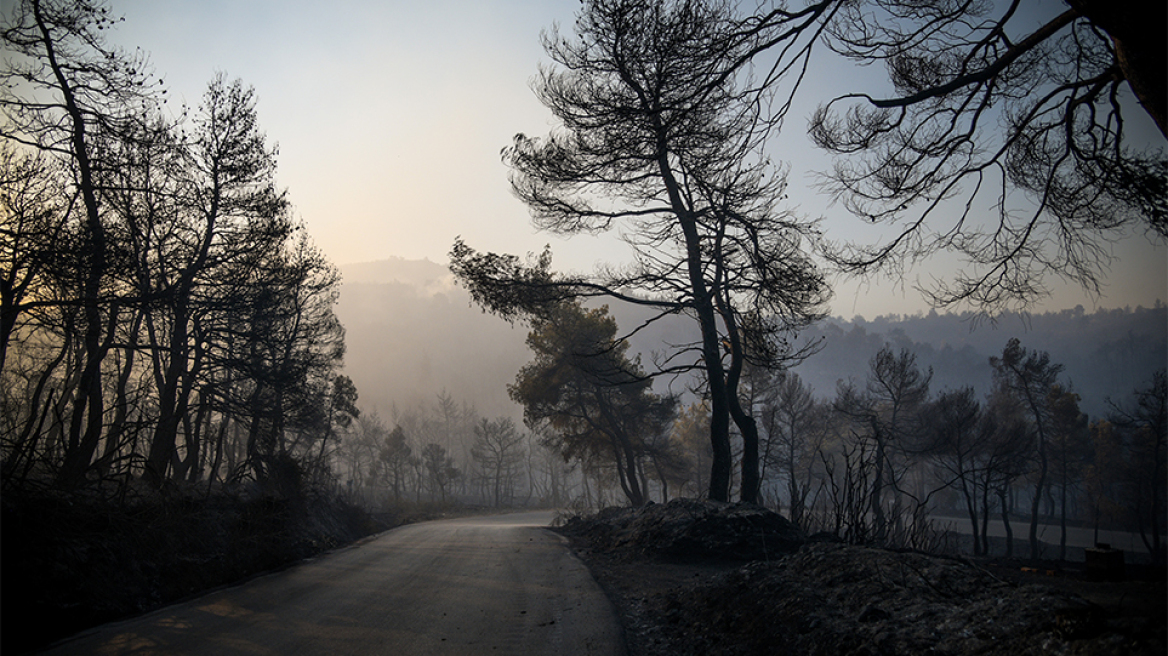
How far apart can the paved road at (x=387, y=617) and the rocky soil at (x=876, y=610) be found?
0.62 meters

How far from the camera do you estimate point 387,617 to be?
15.6 feet

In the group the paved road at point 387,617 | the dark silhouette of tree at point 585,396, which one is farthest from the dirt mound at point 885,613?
the dark silhouette of tree at point 585,396

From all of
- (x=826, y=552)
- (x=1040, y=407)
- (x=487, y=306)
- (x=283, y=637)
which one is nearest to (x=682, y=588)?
(x=826, y=552)

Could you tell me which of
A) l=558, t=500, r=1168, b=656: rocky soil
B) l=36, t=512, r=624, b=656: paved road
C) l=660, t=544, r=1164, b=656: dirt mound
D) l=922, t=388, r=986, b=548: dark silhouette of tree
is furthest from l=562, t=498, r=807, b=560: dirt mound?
l=922, t=388, r=986, b=548: dark silhouette of tree

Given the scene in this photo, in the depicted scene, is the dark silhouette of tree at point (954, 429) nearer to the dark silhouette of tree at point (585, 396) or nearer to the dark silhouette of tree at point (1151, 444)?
the dark silhouette of tree at point (1151, 444)

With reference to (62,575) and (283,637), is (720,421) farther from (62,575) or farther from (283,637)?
(62,575)

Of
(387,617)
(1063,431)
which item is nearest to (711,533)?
(387,617)

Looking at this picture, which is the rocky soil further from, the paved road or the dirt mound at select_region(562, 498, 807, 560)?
the paved road

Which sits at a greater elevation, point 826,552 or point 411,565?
point 826,552

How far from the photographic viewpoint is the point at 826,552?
4.85 metres

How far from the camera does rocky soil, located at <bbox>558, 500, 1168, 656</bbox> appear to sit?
236 cm

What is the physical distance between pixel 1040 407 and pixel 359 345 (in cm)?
19919

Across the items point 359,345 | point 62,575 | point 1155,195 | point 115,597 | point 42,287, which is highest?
point 359,345

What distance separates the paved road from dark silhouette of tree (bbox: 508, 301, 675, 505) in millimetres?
13435
